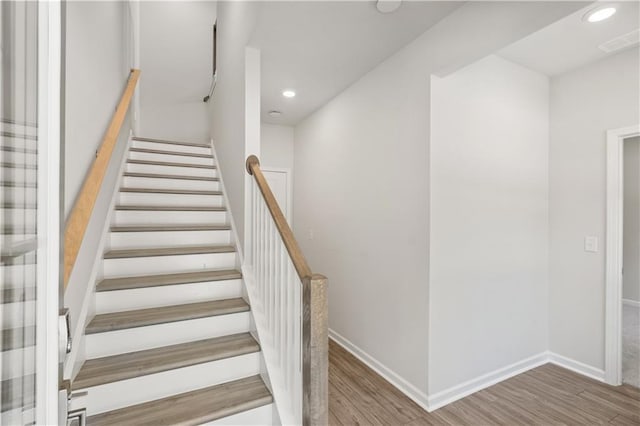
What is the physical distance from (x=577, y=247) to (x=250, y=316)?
2966 mm

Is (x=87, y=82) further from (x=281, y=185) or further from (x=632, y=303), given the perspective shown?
(x=632, y=303)

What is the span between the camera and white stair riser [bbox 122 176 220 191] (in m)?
2.87

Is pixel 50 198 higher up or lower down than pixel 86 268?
higher up

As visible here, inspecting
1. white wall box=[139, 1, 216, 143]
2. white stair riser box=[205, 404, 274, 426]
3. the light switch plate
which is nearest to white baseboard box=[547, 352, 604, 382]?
the light switch plate

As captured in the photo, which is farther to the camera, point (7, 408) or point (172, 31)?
point (172, 31)

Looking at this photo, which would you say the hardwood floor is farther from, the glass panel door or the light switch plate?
the glass panel door

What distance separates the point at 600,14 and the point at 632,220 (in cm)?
396

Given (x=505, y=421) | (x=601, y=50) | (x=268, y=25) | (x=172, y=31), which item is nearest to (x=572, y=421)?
(x=505, y=421)

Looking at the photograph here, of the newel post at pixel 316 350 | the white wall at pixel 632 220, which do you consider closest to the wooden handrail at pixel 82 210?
the newel post at pixel 316 350

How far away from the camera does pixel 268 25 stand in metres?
2.05

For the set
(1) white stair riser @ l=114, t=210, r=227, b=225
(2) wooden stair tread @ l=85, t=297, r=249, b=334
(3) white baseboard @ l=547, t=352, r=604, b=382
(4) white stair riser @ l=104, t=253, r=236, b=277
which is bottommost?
(3) white baseboard @ l=547, t=352, r=604, b=382

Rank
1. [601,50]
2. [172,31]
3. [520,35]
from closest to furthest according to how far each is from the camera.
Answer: [520,35] → [601,50] → [172,31]

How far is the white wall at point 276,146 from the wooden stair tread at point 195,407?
3.03 metres

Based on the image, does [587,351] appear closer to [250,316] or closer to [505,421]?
[505,421]
